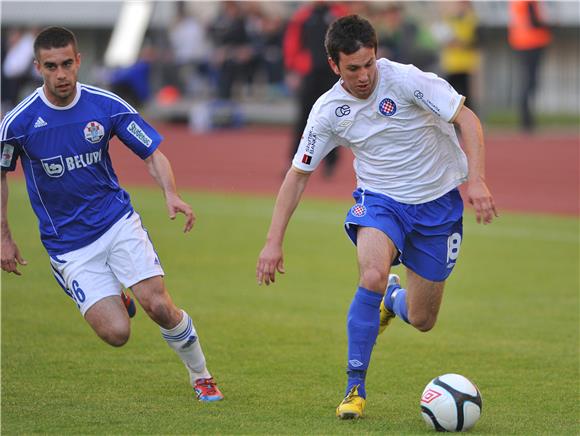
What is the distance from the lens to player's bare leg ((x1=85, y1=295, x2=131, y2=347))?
22.9 ft

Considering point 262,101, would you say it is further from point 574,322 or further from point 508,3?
point 574,322

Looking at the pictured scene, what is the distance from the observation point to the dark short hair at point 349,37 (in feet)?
22.1

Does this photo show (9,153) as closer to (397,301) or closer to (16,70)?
(397,301)

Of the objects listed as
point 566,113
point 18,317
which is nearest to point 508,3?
point 566,113

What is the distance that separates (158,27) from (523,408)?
1049 inches

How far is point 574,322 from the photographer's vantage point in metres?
9.90

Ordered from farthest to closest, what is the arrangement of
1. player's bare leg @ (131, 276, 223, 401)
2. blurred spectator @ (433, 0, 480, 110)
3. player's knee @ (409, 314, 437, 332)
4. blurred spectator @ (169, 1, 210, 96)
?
blurred spectator @ (169, 1, 210, 96)
blurred spectator @ (433, 0, 480, 110)
player's knee @ (409, 314, 437, 332)
player's bare leg @ (131, 276, 223, 401)

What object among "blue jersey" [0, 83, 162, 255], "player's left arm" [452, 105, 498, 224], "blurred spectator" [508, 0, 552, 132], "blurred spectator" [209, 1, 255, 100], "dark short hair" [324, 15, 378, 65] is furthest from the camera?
"blurred spectator" [209, 1, 255, 100]

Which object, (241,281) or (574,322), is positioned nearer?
(574,322)

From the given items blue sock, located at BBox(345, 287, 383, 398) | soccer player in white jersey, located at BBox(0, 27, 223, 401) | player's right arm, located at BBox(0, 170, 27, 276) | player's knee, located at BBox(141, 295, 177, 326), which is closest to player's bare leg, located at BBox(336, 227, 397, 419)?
blue sock, located at BBox(345, 287, 383, 398)

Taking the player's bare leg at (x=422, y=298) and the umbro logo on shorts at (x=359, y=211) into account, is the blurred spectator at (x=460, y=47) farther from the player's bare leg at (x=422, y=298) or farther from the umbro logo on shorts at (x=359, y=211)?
the umbro logo on shorts at (x=359, y=211)

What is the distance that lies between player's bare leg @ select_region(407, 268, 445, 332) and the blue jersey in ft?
6.15

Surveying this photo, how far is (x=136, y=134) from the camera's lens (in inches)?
287

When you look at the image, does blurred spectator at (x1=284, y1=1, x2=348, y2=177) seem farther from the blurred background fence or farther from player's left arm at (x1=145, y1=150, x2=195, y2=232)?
player's left arm at (x1=145, y1=150, x2=195, y2=232)
